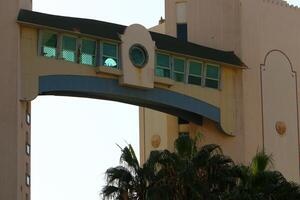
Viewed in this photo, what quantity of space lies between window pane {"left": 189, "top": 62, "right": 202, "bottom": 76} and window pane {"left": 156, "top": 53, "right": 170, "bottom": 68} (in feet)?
4.98

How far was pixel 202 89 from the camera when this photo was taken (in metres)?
46.8

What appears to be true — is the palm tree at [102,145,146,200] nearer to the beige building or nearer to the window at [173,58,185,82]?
the beige building

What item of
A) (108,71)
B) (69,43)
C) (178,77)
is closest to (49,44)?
(69,43)

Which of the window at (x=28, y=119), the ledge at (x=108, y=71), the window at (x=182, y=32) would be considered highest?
the window at (x=182, y=32)

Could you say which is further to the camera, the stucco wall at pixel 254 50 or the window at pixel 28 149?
the stucco wall at pixel 254 50

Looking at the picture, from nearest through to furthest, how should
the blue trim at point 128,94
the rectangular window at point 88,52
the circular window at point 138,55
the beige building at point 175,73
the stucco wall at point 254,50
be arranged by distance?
the beige building at point 175,73 < the blue trim at point 128,94 < the rectangular window at point 88,52 < the circular window at point 138,55 < the stucco wall at point 254,50

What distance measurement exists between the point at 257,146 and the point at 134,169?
516 inches

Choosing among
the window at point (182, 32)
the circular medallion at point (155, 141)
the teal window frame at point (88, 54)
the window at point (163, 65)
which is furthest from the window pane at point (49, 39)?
the circular medallion at point (155, 141)

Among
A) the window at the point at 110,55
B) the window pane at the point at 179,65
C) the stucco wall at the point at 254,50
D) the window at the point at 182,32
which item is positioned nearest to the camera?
the window at the point at 110,55

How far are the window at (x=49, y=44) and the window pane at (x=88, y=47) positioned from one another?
1.41 meters

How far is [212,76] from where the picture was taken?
47.6 meters

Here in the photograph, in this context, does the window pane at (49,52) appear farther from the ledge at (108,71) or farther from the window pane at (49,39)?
the ledge at (108,71)

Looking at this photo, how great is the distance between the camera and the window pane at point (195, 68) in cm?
4675

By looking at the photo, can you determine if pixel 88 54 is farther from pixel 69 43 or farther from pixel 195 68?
pixel 195 68
